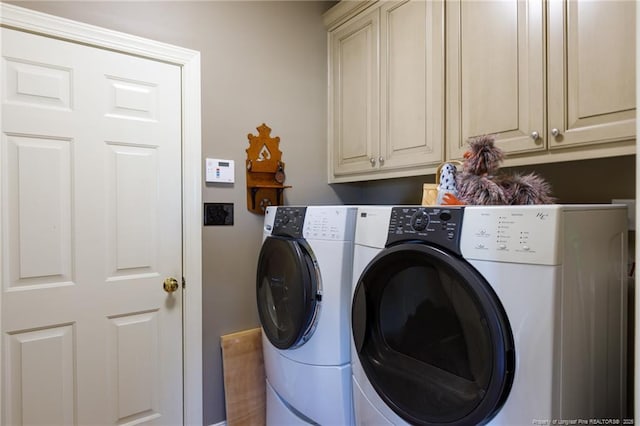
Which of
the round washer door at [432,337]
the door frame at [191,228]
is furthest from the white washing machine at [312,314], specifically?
the door frame at [191,228]

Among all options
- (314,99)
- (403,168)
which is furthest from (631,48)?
(314,99)

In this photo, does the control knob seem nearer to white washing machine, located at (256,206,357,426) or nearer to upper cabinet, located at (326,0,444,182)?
white washing machine, located at (256,206,357,426)

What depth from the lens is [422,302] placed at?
1061 mm

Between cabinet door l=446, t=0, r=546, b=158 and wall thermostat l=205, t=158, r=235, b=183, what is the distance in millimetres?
1072

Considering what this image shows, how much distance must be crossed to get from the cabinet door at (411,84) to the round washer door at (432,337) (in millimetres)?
724

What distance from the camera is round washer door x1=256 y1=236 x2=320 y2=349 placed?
141cm

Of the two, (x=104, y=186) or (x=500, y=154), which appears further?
(x=104, y=186)

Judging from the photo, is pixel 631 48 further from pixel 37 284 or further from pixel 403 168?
pixel 37 284

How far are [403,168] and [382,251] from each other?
0.77 m

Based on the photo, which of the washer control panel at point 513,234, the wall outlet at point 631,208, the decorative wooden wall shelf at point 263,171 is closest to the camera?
the washer control panel at point 513,234

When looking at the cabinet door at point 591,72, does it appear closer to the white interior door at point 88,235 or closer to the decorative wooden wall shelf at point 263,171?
the decorative wooden wall shelf at point 263,171

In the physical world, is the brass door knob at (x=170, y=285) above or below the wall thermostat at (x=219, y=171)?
below

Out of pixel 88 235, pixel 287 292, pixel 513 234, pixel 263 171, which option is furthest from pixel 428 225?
pixel 88 235

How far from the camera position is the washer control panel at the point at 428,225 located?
956 mm
